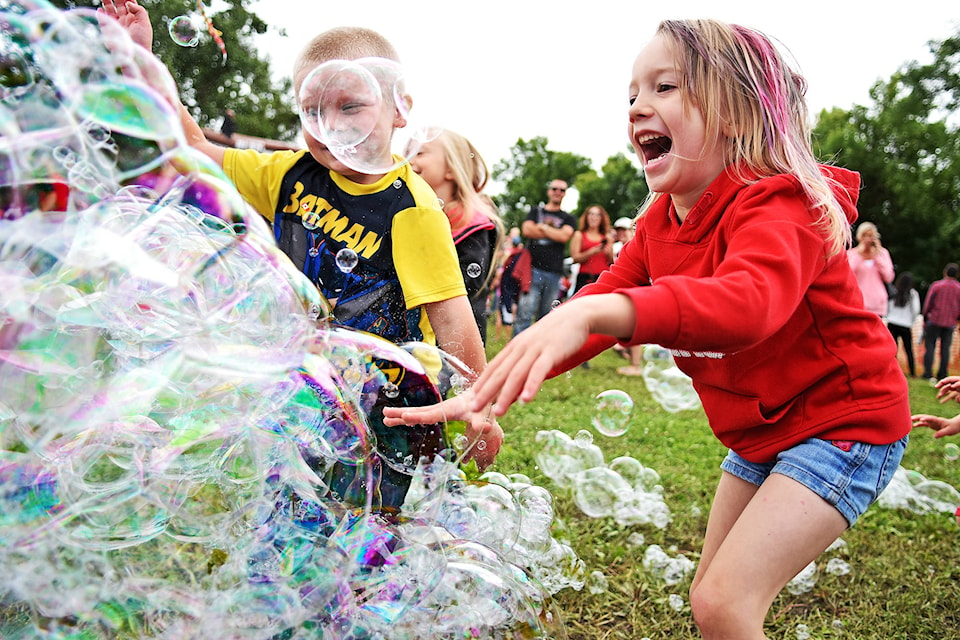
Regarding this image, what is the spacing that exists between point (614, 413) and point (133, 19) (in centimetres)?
242

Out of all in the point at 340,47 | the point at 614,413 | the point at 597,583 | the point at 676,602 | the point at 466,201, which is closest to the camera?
the point at 340,47

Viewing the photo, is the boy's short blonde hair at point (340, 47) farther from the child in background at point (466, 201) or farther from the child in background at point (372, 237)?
the child in background at point (466, 201)

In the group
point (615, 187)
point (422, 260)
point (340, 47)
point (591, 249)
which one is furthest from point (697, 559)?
point (615, 187)

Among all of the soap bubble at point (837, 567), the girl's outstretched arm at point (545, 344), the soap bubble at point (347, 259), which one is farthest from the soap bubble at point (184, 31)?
the soap bubble at point (837, 567)

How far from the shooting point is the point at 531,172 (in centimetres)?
5853

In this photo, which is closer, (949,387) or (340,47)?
(340,47)

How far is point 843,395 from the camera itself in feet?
5.74

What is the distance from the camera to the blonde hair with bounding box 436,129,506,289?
3.22 m

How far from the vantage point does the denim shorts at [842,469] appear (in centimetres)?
168

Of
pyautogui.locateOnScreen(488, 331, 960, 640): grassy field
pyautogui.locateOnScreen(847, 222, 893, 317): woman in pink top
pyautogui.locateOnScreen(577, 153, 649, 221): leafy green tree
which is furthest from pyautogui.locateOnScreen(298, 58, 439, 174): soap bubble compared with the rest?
pyautogui.locateOnScreen(577, 153, 649, 221): leafy green tree

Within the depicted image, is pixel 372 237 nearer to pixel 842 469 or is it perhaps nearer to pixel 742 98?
pixel 742 98

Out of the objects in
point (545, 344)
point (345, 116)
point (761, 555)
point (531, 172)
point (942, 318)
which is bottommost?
point (531, 172)

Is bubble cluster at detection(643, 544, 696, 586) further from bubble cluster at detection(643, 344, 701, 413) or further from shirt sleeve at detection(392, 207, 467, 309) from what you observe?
shirt sleeve at detection(392, 207, 467, 309)

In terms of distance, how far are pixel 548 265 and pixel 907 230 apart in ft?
86.7
